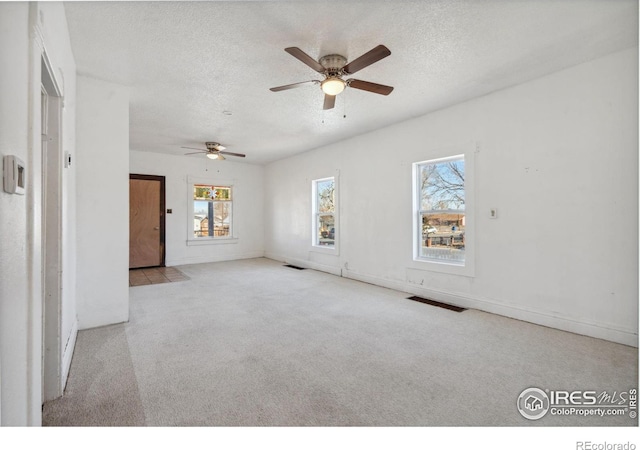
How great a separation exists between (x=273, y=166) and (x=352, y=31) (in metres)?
5.76

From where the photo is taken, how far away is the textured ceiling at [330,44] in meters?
2.24

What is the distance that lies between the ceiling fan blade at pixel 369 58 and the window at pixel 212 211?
5.84 metres

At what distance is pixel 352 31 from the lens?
8.10ft

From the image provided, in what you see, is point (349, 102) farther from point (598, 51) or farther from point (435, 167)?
point (598, 51)

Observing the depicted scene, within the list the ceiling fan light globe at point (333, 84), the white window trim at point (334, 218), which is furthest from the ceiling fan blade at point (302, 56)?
the white window trim at point (334, 218)

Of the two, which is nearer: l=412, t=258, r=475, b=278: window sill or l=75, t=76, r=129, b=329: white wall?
l=75, t=76, r=129, b=329: white wall

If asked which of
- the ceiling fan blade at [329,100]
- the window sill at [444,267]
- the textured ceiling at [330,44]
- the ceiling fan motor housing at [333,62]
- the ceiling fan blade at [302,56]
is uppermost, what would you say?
the textured ceiling at [330,44]

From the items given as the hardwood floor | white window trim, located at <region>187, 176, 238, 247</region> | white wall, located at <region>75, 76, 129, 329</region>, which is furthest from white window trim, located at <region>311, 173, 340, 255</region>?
white wall, located at <region>75, 76, 129, 329</region>

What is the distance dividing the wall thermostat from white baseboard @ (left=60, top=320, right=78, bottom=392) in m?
1.56

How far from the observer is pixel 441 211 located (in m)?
4.28

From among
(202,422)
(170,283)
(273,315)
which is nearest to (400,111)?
(273,315)

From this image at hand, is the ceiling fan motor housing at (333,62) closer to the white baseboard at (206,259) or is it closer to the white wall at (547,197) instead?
the white wall at (547,197)

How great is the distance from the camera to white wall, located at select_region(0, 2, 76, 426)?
0.99m

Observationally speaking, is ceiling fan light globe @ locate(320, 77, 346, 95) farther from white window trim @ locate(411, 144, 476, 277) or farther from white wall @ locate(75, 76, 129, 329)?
white wall @ locate(75, 76, 129, 329)
